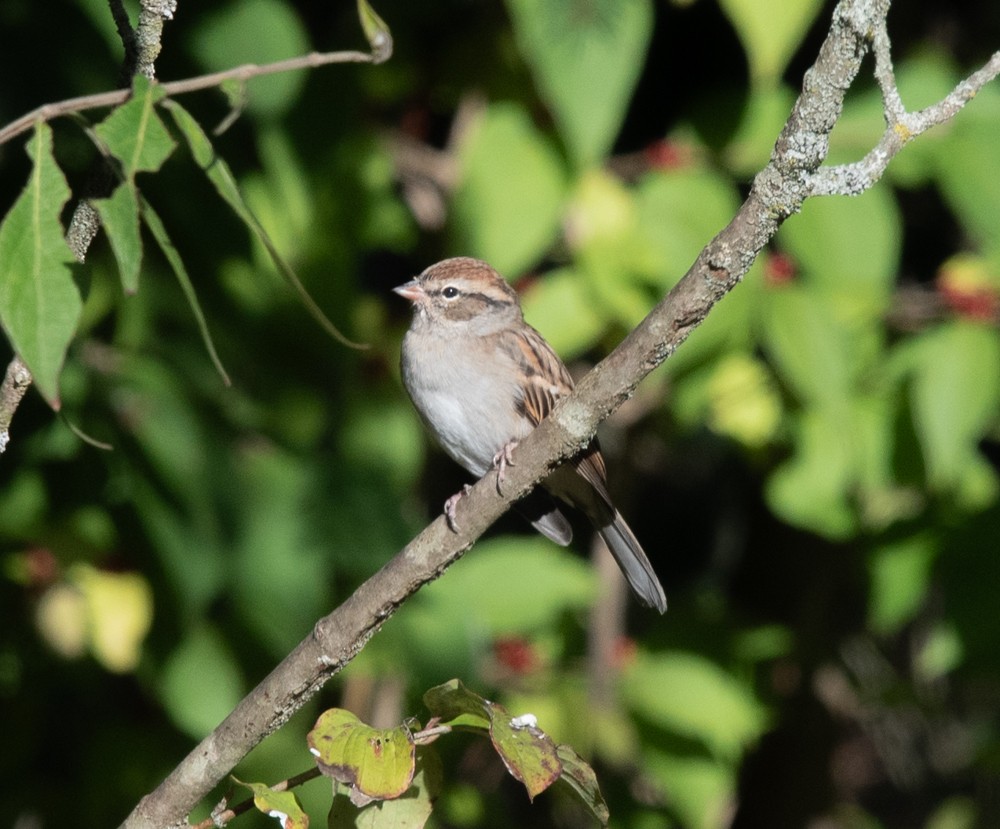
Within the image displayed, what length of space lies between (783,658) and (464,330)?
1799 millimetres

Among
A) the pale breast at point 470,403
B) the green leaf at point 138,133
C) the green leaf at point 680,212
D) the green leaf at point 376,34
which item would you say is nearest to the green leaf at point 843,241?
the green leaf at point 680,212

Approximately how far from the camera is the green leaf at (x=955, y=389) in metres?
2.80

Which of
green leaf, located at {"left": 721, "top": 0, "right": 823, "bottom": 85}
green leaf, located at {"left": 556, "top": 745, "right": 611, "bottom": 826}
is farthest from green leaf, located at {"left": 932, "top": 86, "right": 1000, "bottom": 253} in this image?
green leaf, located at {"left": 556, "top": 745, "right": 611, "bottom": 826}

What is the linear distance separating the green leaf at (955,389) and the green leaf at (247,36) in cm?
149

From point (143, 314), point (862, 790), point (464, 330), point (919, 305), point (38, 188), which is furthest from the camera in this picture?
point (862, 790)

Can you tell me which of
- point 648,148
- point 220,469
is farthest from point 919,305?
point 220,469

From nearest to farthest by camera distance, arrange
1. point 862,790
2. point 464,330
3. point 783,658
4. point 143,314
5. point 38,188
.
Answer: point 38,188
point 143,314
point 464,330
point 783,658
point 862,790

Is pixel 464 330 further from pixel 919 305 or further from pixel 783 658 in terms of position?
pixel 783 658

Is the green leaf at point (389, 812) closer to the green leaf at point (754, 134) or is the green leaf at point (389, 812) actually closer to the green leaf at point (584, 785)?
the green leaf at point (584, 785)

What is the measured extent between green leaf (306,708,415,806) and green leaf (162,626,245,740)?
159 centimetres

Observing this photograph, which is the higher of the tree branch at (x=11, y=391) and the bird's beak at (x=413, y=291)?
the tree branch at (x=11, y=391)

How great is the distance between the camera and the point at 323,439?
127 inches

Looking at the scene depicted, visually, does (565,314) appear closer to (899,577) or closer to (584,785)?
(899,577)

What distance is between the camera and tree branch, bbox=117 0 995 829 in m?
1.25
